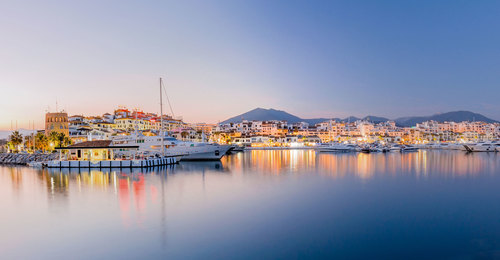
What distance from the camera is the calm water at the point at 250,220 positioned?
326 inches

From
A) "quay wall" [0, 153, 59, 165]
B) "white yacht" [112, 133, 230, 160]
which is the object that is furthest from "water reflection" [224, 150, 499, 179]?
"quay wall" [0, 153, 59, 165]

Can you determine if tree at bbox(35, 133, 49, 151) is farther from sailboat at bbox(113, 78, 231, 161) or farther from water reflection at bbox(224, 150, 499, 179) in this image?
water reflection at bbox(224, 150, 499, 179)

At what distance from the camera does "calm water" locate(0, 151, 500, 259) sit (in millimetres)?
8273

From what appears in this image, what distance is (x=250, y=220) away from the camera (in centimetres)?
1123

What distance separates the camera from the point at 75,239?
9172 millimetres

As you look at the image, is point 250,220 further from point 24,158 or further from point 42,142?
point 42,142

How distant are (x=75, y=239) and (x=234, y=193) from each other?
8528 millimetres

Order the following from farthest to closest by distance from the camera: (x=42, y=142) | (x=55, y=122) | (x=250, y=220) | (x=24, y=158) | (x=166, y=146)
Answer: (x=55, y=122) < (x=42, y=142) < (x=24, y=158) < (x=166, y=146) < (x=250, y=220)

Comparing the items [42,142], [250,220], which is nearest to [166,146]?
[42,142]

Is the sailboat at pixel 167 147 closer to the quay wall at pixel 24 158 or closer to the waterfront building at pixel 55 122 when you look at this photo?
the quay wall at pixel 24 158

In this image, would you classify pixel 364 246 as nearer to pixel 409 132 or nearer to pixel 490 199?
pixel 490 199

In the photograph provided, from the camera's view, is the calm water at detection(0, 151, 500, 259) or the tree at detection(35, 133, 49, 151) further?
the tree at detection(35, 133, 49, 151)

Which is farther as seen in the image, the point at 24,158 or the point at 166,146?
the point at 24,158

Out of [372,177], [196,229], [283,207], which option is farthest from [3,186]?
[372,177]
